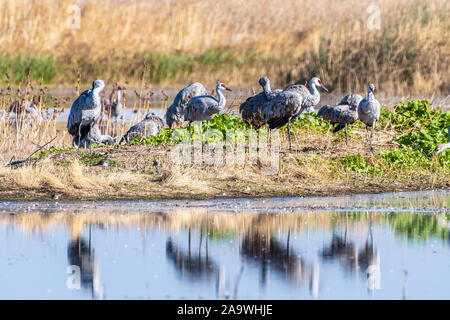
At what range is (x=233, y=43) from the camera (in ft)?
120

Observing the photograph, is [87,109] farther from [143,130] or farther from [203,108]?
[203,108]

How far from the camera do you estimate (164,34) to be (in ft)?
124

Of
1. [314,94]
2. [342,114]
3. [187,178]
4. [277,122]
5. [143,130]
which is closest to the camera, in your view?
[187,178]

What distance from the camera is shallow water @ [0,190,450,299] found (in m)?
7.92

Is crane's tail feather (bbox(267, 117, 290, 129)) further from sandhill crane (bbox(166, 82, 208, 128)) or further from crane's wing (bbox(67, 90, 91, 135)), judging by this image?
crane's wing (bbox(67, 90, 91, 135))

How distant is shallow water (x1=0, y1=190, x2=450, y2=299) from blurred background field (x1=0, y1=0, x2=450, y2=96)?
601 inches

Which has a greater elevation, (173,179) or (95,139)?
(95,139)

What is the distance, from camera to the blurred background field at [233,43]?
2931cm

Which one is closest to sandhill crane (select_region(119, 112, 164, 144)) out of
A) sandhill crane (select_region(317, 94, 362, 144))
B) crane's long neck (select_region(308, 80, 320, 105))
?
crane's long neck (select_region(308, 80, 320, 105))

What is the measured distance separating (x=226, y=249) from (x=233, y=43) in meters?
27.5

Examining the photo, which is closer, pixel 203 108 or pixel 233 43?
pixel 203 108

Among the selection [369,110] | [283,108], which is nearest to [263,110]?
[283,108]

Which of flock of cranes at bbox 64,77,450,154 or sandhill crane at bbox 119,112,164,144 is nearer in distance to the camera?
flock of cranes at bbox 64,77,450,154

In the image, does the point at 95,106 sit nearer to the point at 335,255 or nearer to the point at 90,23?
the point at 335,255
